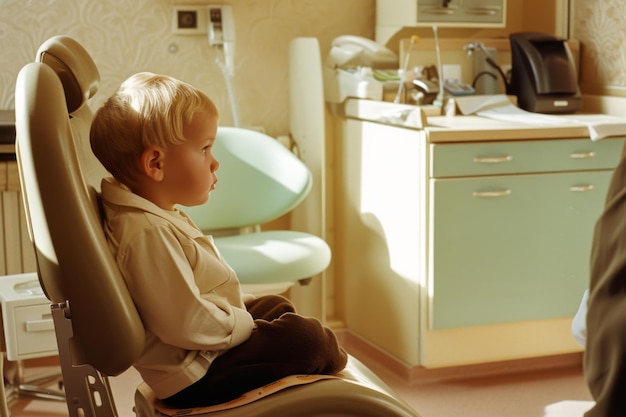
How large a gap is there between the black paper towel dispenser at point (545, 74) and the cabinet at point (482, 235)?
32 cm

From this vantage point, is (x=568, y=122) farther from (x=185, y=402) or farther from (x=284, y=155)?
(x=185, y=402)

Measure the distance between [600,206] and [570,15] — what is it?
92 centimetres

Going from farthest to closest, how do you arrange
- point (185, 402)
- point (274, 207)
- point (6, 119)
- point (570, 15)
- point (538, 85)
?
1. point (570, 15)
2. point (538, 85)
3. point (274, 207)
4. point (6, 119)
5. point (185, 402)

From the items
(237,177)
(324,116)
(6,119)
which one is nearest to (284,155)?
(237,177)

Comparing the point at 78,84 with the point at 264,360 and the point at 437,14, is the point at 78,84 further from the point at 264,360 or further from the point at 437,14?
the point at 437,14

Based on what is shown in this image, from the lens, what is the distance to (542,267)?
2.91 m

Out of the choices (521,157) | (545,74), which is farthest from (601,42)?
(521,157)

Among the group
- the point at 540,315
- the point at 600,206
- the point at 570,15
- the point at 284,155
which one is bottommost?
the point at 540,315

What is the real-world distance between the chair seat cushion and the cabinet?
1.08 ft

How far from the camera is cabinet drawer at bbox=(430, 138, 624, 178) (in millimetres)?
2754

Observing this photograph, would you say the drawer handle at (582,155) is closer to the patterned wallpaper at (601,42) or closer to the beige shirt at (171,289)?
the patterned wallpaper at (601,42)

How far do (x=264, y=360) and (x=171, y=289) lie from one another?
0.21 m

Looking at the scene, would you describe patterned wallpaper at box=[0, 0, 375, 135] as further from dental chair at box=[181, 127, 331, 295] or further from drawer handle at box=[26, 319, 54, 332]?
drawer handle at box=[26, 319, 54, 332]

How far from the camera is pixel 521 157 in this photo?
9.26ft
